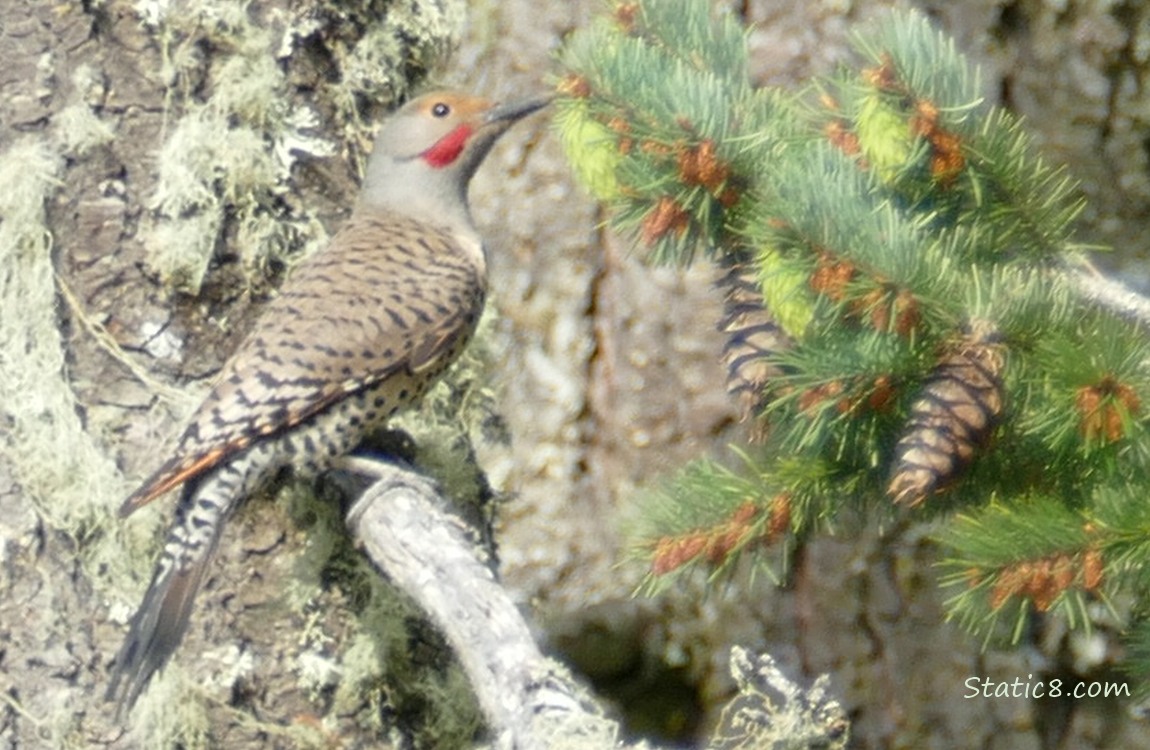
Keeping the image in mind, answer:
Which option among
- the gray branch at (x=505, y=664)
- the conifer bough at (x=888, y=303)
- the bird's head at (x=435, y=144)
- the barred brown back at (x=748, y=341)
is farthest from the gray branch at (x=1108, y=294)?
the bird's head at (x=435, y=144)

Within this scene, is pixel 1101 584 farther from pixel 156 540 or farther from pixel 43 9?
pixel 43 9

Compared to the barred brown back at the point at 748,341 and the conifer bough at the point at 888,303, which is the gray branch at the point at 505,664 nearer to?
the conifer bough at the point at 888,303

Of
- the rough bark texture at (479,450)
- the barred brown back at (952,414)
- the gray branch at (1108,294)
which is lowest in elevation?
the rough bark texture at (479,450)

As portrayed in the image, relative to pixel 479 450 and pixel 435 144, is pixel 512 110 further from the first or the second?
pixel 479 450

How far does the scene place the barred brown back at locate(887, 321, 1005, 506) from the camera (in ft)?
6.24

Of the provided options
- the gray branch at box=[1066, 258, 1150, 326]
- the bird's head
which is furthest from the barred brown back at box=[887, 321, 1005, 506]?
the bird's head

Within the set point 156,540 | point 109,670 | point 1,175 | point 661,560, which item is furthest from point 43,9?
point 661,560

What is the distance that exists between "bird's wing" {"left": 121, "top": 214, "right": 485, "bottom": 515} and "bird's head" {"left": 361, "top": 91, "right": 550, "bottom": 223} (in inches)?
4.0

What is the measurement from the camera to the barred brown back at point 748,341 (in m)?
2.24

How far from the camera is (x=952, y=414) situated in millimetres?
1911

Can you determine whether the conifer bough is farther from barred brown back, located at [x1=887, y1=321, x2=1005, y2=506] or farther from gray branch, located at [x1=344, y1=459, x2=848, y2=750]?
gray branch, located at [x1=344, y1=459, x2=848, y2=750]

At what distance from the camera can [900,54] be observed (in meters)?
1.89

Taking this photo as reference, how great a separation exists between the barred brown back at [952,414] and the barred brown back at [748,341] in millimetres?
301

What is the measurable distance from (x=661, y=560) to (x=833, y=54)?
239 cm
